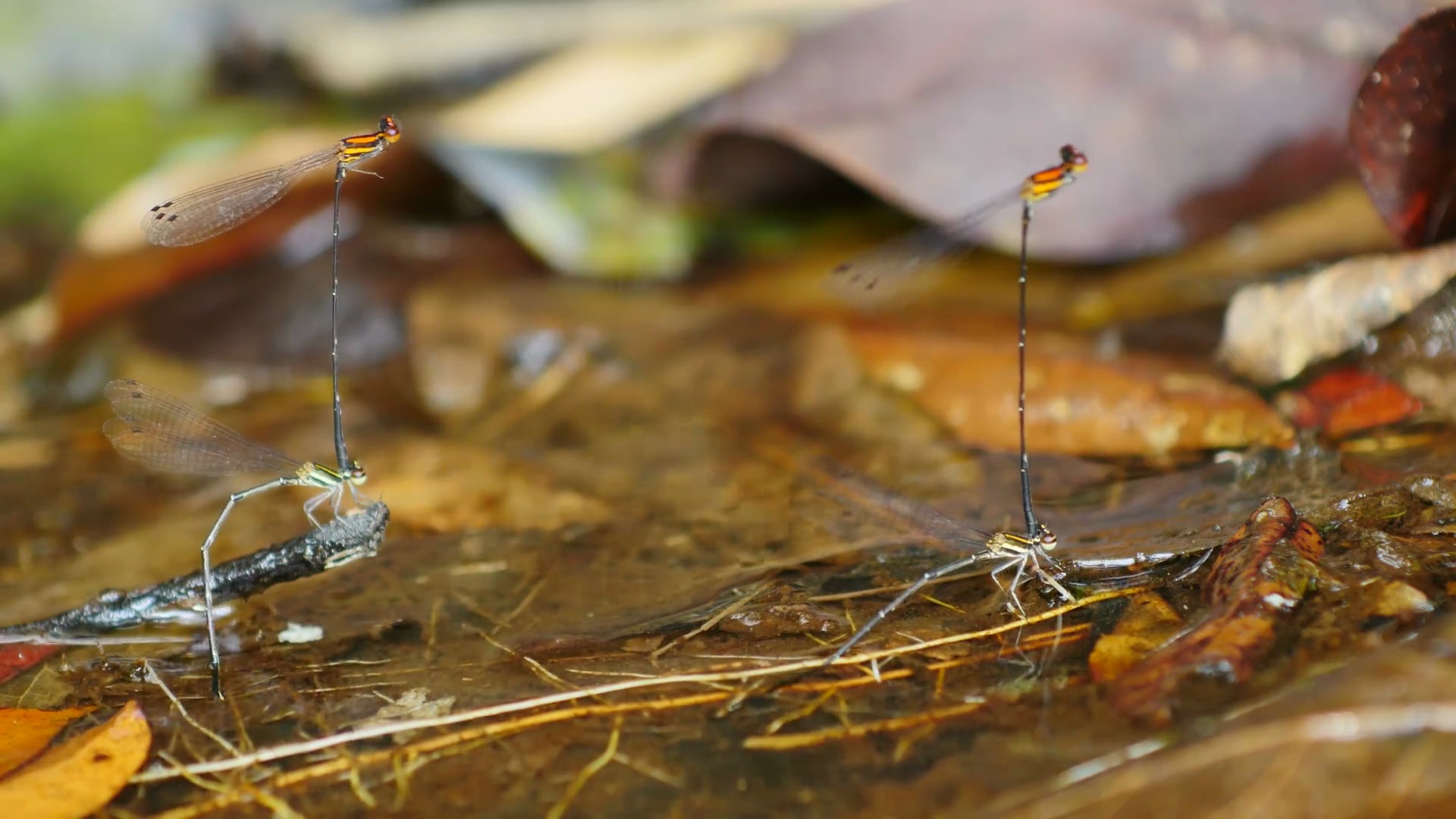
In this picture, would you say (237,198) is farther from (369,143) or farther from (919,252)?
(919,252)

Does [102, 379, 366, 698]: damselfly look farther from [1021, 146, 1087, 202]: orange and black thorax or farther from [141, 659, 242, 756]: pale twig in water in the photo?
[1021, 146, 1087, 202]: orange and black thorax

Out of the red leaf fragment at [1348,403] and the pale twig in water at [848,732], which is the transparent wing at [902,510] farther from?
the red leaf fragment at [1348,403]

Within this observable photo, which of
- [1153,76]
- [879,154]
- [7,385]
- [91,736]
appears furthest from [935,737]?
[7,385]

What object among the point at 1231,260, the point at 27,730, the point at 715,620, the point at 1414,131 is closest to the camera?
the point at 27,730

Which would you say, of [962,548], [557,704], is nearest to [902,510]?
[962,548]

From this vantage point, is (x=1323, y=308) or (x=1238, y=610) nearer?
(x=1238, y=610)
